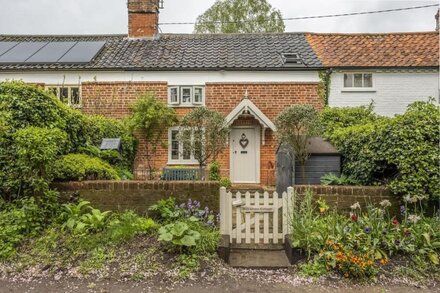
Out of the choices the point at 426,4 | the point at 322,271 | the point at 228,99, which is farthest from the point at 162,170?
the point at 426,4

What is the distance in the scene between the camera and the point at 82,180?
6082mm

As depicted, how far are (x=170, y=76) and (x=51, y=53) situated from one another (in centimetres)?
548

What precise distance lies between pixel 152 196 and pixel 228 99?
7545 millimetres

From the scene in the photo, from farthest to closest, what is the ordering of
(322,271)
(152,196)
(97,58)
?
(97,58)
(152,196)
(322,271)

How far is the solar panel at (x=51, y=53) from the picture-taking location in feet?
42.5

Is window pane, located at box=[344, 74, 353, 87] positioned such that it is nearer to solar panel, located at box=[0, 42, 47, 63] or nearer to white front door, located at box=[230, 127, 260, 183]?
white front door, located at box=[230, 127, 260, 183]

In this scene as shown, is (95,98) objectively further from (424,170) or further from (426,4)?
(426,4)

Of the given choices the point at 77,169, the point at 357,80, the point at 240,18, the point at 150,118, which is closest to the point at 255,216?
the point at 77,169

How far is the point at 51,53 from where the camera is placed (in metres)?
13.7

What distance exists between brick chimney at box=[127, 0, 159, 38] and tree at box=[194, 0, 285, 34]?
38.5 feet

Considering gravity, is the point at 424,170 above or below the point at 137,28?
below

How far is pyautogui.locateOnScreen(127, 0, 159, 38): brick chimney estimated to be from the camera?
15.3 meters

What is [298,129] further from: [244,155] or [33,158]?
[33,158]

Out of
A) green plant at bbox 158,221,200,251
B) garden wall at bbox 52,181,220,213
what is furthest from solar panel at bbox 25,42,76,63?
green plant at bbox 158,221,200,251
